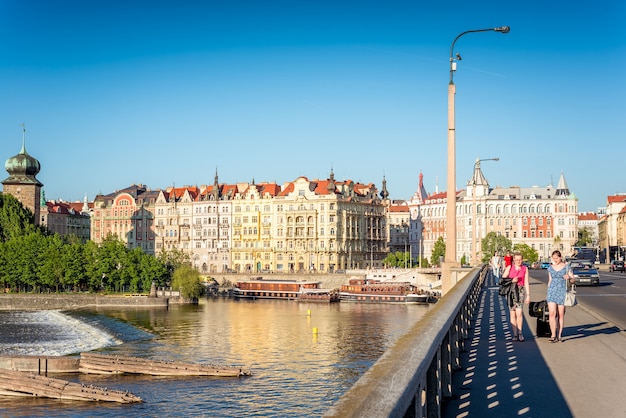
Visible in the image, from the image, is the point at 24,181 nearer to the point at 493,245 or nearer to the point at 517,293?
the point at 493,245

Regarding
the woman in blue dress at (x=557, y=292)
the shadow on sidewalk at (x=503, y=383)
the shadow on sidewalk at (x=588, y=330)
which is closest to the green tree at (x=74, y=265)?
the shadow on sidewalk at (x=588, y=330)

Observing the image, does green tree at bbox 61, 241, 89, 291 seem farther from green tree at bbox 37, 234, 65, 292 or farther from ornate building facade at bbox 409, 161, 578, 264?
ornate building facade at bbox 409, 161, 578, 264

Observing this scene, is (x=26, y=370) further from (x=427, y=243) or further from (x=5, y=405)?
(x=427, y=243)

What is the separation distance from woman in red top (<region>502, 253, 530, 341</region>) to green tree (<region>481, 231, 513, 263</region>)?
142m

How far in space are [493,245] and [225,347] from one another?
106140 millimetres

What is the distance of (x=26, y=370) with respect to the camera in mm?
52281

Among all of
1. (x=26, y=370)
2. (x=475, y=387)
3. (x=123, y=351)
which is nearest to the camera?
(x=475, y=387)

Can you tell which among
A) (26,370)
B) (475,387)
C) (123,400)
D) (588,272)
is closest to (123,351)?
(26,370)

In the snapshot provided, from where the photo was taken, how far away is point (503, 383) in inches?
496

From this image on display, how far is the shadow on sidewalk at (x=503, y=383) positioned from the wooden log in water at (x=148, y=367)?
3243 cm

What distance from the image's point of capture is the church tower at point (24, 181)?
5984 inches

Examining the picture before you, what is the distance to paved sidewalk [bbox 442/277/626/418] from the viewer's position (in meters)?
10.7

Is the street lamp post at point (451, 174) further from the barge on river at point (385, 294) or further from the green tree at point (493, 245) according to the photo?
the green tree at point (493, 245)

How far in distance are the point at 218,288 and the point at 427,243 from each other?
212 ft
